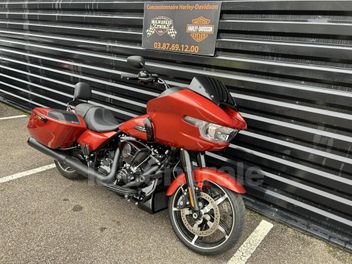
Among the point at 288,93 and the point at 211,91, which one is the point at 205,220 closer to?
the point at 211,91

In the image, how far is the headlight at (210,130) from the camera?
224 cm

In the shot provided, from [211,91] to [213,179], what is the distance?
27.8 inches

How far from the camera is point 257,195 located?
11.0 feet

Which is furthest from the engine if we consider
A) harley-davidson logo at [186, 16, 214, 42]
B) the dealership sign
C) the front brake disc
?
harley-davidson logo at [186, 16, 214, 42]

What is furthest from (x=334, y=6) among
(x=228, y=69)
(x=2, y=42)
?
(x=2, y=42)

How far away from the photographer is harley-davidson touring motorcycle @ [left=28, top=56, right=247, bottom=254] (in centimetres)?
230

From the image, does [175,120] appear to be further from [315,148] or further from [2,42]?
[2,42]

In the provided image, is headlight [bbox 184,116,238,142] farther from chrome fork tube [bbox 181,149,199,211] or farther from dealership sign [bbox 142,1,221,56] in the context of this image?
dealership sign [bbox 142,1,221,56]

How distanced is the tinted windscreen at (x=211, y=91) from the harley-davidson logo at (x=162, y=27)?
1.47 meters

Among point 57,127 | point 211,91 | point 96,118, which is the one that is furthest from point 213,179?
point 57,127

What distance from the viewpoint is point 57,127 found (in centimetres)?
319

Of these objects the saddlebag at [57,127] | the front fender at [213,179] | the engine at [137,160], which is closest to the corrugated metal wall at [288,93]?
the front fender at [213,179]

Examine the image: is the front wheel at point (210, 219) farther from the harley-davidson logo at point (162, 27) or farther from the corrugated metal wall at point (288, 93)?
the harley-davidson logo at point (162, 27)

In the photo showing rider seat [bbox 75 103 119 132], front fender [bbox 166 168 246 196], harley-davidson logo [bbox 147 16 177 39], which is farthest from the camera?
harley-davidson logo [bbox 147 16 177 39]
